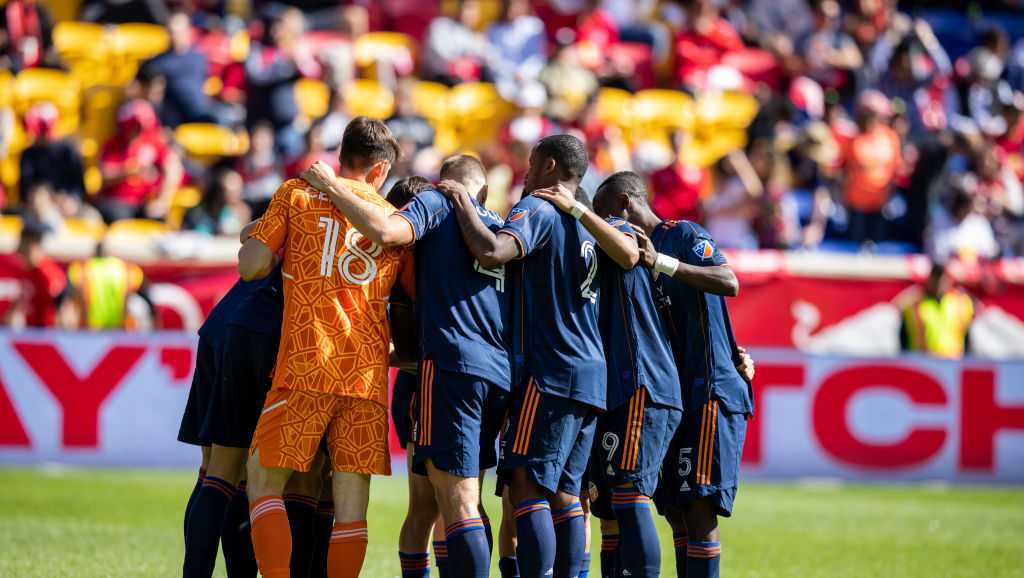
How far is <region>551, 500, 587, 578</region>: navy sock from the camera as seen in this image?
6.31 m

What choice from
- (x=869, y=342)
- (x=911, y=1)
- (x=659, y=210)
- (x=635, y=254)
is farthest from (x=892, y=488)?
(x=911, y=1)

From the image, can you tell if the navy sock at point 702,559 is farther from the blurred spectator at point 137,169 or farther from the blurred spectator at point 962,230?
the blurred spectator at point 962,230

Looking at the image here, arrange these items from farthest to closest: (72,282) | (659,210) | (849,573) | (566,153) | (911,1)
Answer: (911,1)
(659,210)
(72,282)
(849,573)
(566,153)

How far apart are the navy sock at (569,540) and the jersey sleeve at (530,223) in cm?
123

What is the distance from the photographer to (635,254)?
20.6 feet

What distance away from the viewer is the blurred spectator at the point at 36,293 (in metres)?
12.7

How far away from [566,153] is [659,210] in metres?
9.18

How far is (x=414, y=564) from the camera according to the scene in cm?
673

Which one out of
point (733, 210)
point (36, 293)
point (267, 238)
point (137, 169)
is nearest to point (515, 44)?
point (733, 210)

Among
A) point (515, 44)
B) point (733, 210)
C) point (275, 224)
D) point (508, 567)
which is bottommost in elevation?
point (508, 567)

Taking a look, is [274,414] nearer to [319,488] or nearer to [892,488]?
[319,488]

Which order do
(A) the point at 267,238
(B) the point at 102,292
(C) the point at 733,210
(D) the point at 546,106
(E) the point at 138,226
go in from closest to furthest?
(A) the point at 267,238
(B) the point at 102,292
(E) the point at 138,226
(C) the point at 733,210
(D) the point at 546,106

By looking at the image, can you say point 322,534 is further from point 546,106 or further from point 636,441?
point 546,106

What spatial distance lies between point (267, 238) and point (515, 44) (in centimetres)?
1238
